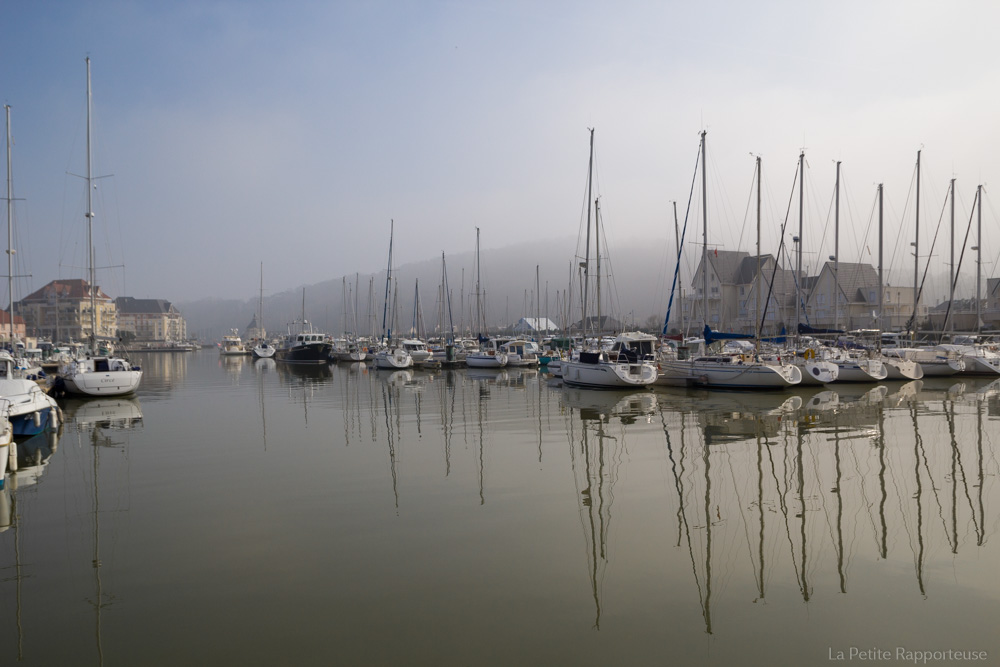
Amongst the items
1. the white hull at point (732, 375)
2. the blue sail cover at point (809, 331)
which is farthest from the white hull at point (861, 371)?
the blue sail cover at point (809, 331)

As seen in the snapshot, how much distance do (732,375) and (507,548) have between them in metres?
22.3

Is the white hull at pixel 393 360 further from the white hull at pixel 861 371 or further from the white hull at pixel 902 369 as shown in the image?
the white hull at pixel 902 369

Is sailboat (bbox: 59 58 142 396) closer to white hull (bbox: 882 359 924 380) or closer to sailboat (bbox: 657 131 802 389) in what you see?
sailboat (bbox: 657 131 802 389)

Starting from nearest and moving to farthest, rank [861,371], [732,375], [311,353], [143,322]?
1. [732,375]
2. [861,371]
3. [311,353]
4. [143,322]

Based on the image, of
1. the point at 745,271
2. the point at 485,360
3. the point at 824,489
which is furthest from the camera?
the point at 745,271

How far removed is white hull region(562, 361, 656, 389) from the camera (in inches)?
1138

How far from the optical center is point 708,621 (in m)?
6.17

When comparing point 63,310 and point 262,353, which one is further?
point 63,310

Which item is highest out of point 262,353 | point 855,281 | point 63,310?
point 63,310

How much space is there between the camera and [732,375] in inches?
1108

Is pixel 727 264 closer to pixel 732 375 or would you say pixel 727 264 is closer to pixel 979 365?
pixel 979 365

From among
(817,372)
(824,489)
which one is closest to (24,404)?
(824,489)

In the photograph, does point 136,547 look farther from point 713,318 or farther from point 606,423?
point 713,318

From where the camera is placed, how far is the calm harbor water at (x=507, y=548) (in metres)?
5.86
